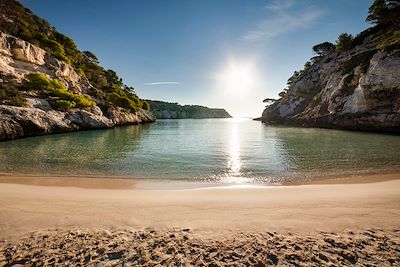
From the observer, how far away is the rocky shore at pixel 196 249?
367 cm

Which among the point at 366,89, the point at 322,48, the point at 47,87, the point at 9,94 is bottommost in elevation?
the point at 9,94

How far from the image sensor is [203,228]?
489 centimetres

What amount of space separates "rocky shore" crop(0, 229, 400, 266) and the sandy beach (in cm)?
2

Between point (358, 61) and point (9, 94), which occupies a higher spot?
point (358, 61)

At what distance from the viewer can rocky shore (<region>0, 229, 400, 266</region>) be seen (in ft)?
12.0

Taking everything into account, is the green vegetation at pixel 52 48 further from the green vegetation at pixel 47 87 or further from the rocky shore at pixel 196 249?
the rocky shore at pixel 196 249

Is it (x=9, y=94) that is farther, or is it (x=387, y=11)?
(x=387, y=11)

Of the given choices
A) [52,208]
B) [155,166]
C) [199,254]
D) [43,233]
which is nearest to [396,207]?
[199,254]

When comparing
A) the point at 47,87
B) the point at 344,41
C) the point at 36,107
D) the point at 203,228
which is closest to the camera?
the point at 203,228

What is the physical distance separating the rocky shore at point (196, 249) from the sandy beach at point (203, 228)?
0.05 ft

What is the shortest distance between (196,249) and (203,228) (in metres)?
0.85

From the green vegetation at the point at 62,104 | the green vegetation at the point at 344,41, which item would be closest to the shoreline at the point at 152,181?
the green vegetation at the point at 62,104

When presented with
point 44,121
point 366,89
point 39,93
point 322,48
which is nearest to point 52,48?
point 39,93

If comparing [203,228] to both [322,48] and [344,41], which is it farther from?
[322,48]
